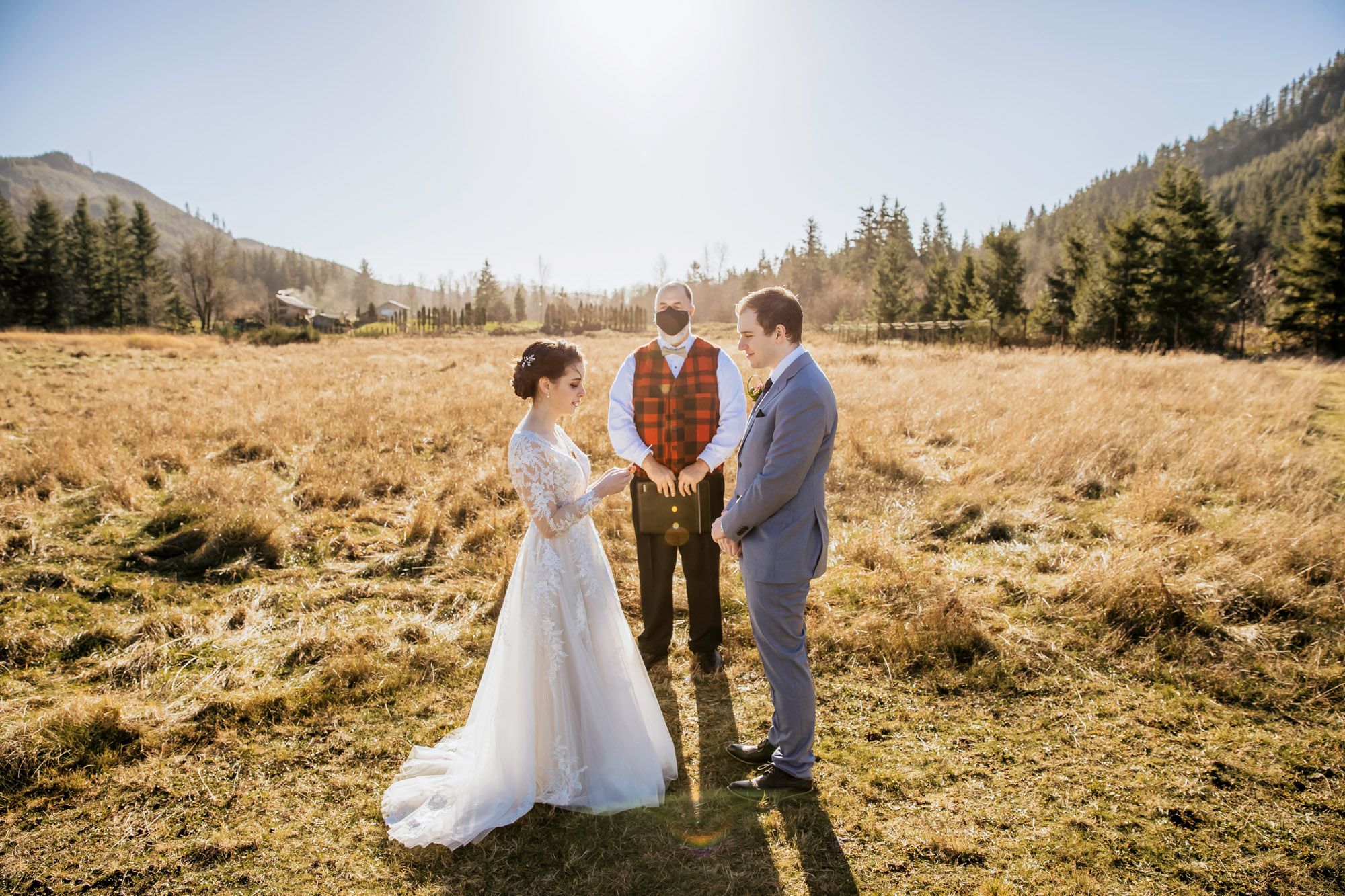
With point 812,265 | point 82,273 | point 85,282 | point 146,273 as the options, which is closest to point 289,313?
point 146,273

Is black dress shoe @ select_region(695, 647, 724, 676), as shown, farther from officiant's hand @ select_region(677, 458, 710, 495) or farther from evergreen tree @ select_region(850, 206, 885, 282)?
evergreen tree @ select_region(850, 206, 885, 282)

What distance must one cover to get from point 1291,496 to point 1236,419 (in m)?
4.53

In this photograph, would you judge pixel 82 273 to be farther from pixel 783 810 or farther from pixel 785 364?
pixel 783 810

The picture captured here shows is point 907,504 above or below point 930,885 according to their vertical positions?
above

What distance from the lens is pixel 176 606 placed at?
5.11 m

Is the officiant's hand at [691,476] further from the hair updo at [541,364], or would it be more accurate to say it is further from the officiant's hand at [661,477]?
the hair updo at [541,364]

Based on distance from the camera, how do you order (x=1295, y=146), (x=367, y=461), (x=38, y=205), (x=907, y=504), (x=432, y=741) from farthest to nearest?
(x=1295, y=146), (x=38, y=205), (x=367, y=461), (x=907, y=504), (x=432, y=741)

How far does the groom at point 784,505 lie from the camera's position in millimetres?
2674

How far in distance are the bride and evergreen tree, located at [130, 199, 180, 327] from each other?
60.4 metres

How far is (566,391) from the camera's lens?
316 cm

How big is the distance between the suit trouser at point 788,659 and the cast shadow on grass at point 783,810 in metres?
0.19

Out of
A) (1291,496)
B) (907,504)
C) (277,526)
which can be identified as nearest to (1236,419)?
(1291,496)

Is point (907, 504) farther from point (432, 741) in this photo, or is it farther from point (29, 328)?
point (29, 328)

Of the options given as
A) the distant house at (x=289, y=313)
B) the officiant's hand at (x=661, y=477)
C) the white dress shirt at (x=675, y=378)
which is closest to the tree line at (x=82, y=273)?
the distant house at (x=289, y=313)
